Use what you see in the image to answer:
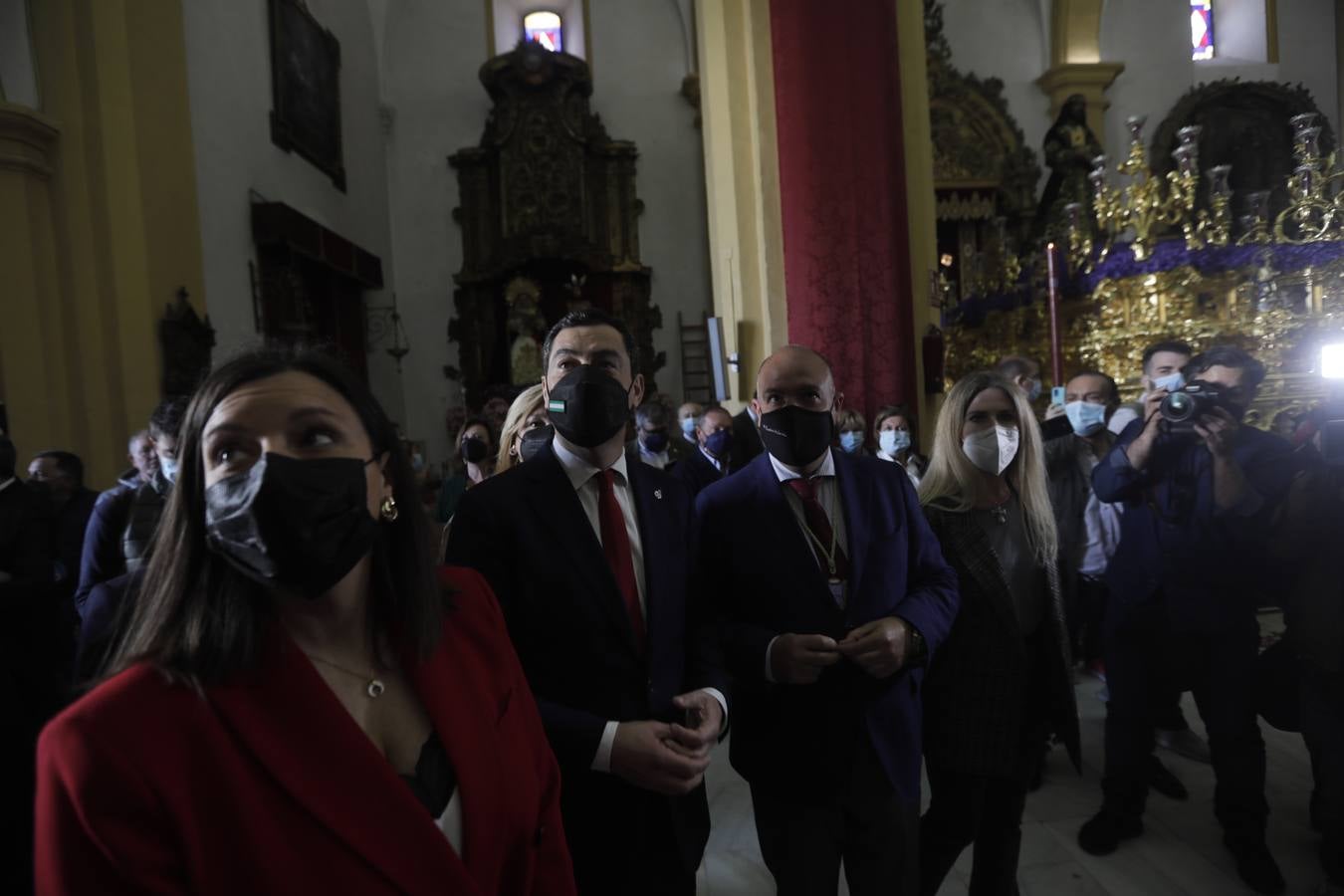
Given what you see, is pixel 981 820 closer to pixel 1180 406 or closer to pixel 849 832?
pixel 849 832

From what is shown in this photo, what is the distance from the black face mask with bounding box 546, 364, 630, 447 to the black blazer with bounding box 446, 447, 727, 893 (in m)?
0.11

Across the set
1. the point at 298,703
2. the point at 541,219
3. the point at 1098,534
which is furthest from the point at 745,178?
the point at 298,703

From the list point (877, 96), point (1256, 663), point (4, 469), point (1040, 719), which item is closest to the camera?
point (1040, 719)

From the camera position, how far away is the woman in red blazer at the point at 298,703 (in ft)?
2.79

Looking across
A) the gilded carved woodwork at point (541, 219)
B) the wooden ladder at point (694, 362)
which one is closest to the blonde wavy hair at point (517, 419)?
the gilded carved woodwork at point (541, 219)

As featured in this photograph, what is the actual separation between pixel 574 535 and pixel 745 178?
595 centimetres

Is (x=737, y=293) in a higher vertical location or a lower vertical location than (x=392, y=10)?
→ lower

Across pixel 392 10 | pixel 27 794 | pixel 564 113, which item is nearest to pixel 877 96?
pixel 27 794

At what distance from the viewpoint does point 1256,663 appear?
266cm

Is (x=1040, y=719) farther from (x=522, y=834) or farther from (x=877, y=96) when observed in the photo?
(x=877, y=96)

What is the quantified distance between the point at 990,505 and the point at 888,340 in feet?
12.8

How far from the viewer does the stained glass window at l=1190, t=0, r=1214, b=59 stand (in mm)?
14039

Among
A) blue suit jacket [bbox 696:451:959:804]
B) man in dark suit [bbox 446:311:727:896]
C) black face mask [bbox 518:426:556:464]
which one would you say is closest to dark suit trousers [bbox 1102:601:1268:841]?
blue suit jacket [bbox 696:451:959:804]

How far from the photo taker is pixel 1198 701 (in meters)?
2.95
